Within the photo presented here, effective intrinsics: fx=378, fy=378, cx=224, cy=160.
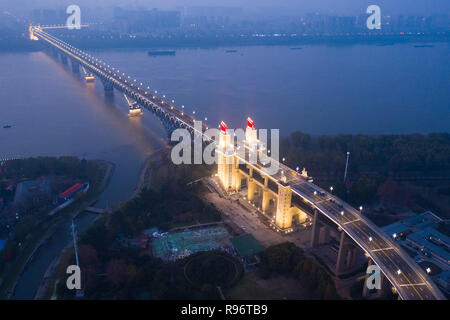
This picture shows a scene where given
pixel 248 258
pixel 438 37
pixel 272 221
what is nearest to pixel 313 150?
pixel 272 221

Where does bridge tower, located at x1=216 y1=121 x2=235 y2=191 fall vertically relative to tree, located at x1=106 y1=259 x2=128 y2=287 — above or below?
above

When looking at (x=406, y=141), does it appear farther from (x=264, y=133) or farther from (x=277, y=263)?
(x=277, y=263)

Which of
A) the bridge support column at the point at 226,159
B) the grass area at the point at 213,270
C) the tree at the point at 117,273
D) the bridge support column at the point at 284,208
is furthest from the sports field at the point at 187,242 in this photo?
the bridge support column at the point at 226,159

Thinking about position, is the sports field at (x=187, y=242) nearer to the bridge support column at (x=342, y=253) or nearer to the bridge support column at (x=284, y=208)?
the bridge support column at (x=284, y=208)

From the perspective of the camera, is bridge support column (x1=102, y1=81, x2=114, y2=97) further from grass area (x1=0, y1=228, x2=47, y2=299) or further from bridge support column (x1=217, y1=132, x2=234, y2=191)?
grass area (x1=0, y1=228, x2=47, y2=299)

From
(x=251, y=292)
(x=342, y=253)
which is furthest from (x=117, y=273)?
(x=342, y=253)

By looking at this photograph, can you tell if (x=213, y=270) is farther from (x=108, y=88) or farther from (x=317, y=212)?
(x=108, y=88)

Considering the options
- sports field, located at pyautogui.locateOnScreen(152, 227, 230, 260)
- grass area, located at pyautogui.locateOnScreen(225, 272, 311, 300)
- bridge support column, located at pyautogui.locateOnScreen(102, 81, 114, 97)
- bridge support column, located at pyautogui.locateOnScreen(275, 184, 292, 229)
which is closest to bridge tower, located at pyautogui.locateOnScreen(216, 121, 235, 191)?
sports field, located at pyautogui.locateOnScreen(152, 227, 230, 260)
